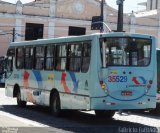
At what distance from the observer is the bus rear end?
595 inches

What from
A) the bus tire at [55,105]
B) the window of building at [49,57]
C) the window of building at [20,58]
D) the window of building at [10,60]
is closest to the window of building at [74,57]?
the window of building at [49,57]

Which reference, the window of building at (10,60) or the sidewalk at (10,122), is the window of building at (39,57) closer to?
the window of building at (10,60)

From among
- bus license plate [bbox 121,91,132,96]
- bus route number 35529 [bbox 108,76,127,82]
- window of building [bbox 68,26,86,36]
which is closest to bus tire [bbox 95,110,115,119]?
bus license plate [bbox 121,91,132,96]

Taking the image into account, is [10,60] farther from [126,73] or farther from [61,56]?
[126,73]

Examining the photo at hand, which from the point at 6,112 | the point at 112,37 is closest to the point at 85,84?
the point at 112,37

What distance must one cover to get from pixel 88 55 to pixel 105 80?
1049mm

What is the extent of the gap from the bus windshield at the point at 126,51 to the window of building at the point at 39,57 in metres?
4.15

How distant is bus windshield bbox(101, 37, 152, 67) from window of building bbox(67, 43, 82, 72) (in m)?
1.16

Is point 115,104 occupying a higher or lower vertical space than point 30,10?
lower

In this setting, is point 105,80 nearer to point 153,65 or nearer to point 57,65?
point 153,65

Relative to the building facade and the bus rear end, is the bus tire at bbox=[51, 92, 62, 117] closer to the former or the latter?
the bus rear end

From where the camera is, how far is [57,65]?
17.7 m

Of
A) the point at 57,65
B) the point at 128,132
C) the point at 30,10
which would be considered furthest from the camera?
the point at 30,10

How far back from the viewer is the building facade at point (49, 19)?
188 ft
